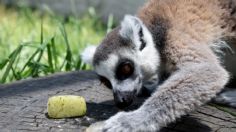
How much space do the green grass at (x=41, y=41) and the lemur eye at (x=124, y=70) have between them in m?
1.14

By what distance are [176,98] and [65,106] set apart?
59 centimetres

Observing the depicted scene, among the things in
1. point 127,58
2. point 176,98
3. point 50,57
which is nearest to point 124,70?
point 127,58

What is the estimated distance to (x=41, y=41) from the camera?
445 cm

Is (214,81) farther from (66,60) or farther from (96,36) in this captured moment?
(96,36)

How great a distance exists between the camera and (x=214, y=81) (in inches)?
123

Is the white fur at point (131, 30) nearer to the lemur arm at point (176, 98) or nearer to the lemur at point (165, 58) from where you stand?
the lemur at point (165, 58)

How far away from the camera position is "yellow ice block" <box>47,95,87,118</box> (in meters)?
3.05

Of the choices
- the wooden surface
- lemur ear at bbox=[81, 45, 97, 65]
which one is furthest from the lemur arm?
lemur ear at bbox=[81, 45, 97, 65]

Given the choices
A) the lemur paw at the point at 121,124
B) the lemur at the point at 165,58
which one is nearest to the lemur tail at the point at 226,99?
the lemur at the point at 165,58

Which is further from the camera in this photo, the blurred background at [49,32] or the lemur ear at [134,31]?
the blurred background at [49,32]

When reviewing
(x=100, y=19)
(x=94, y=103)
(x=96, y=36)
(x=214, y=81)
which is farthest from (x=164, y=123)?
(x=100, y=19)

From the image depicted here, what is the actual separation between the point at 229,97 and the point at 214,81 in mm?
416

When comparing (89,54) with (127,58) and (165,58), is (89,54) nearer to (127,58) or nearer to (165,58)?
(127,58)

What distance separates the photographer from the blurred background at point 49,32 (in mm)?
4364
